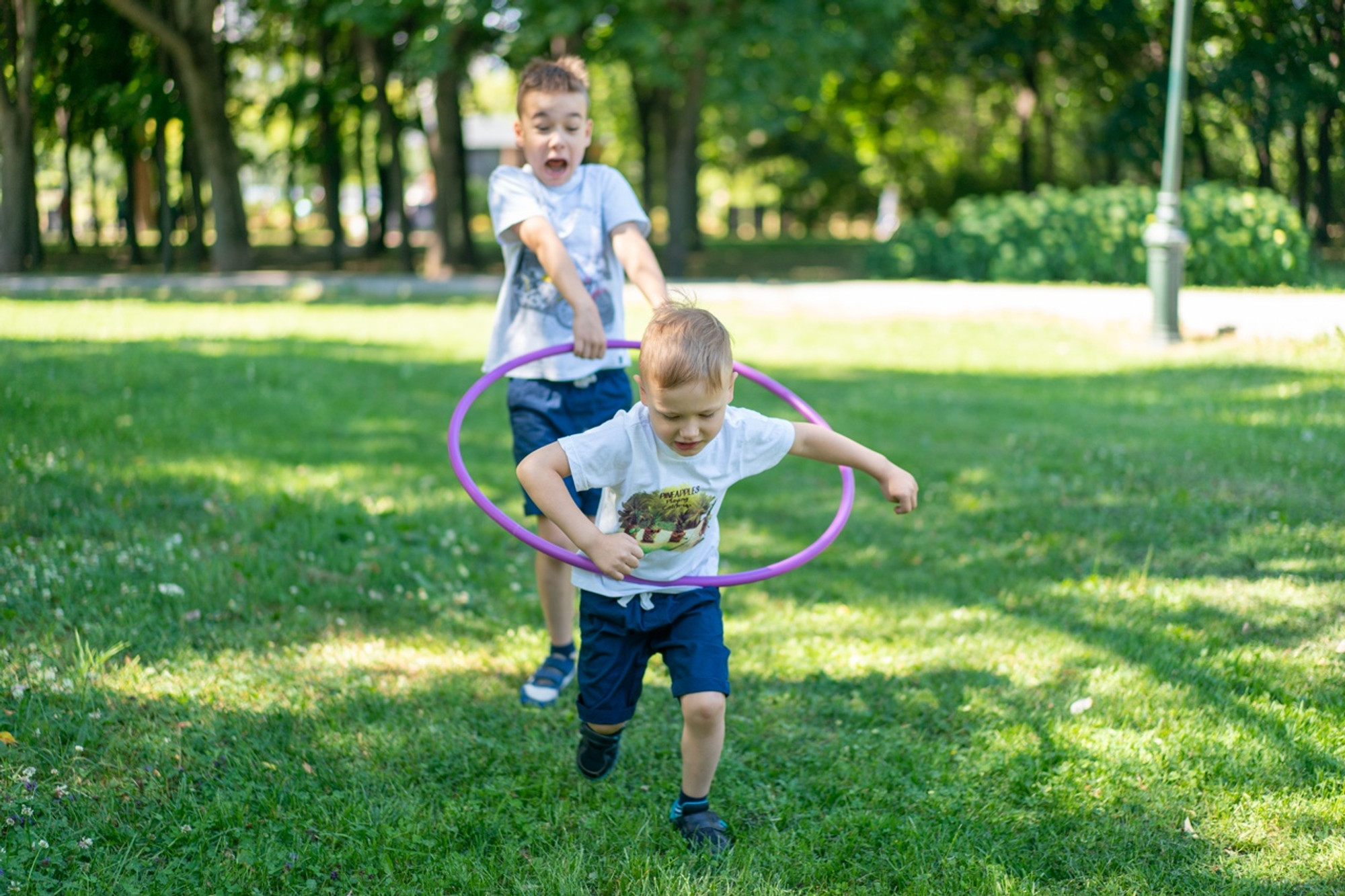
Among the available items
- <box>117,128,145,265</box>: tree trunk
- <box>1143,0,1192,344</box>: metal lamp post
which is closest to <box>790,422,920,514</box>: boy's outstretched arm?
<box>1143,0,1192,344</box>: metal lamp post

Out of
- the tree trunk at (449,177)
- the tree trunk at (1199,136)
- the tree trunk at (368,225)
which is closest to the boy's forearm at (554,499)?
the tree trunk at (449,177)

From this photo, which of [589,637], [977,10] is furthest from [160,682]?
[977,10]

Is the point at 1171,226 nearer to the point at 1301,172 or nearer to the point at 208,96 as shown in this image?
the point at 1301,172

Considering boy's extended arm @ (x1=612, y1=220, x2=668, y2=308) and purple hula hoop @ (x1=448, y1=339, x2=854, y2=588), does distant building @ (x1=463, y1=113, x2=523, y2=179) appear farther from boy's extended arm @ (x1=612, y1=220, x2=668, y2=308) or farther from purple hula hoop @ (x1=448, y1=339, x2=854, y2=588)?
purple hula hoop @ (x1=448, y1=339, x2=854, y2=588)

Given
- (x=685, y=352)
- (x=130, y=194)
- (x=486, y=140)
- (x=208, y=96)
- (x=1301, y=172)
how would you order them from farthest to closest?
(x=486, y=140) → (x=130, y=194) → (x=1301, y=172) → (x=208, y=96) → (x=685, y=352)

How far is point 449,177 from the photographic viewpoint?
20531 millimetres

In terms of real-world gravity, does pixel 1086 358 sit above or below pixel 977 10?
below

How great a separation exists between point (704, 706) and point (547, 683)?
4.08 ft

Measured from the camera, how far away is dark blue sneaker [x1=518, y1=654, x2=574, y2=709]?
406 centimetres

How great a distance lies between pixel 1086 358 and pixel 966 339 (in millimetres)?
1688

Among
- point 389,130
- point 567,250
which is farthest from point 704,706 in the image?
point 389,130

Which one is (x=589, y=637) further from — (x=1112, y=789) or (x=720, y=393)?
(x=1112, y=789)

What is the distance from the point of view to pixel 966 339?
41.4 feet

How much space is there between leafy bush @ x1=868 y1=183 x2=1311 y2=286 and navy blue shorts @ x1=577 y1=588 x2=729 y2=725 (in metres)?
14.5
